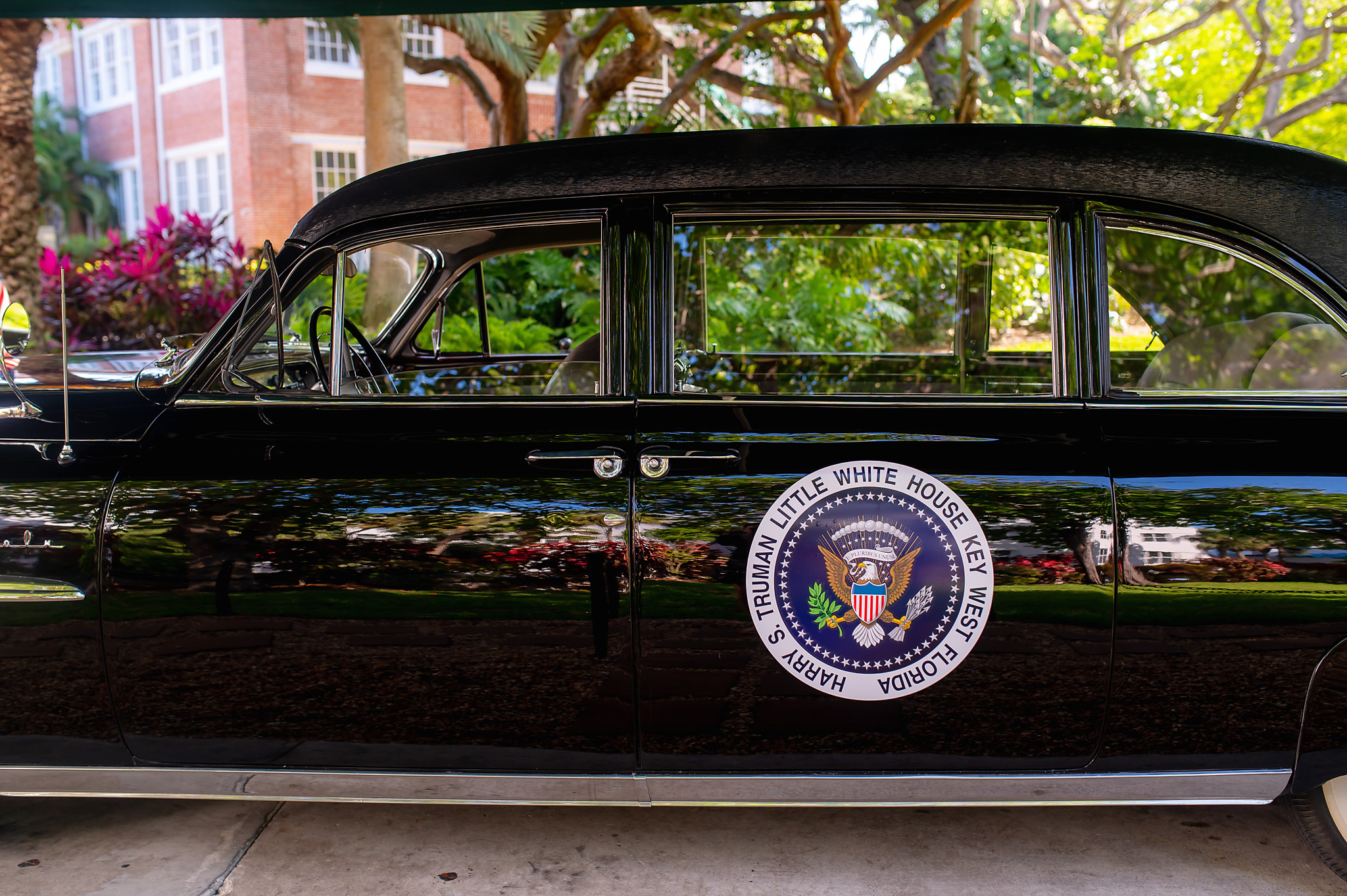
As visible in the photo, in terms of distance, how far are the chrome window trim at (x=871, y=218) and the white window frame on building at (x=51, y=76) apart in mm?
28480

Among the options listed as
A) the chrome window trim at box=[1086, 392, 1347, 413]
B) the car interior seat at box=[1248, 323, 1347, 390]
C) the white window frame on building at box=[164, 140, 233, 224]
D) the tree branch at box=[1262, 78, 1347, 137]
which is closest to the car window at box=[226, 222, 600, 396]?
the chrome window trim at box=[1086, 392, 1347, 413]

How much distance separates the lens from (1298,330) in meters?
2.47

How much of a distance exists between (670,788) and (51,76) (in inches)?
1209

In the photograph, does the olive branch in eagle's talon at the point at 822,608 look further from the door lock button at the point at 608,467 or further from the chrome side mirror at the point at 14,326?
the chrome side mirror at the point at 14,326

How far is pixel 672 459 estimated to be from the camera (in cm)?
216

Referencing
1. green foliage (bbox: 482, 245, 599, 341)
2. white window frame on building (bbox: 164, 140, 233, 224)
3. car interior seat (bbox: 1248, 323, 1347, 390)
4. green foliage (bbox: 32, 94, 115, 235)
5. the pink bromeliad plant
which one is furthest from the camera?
green foliage (bbox: 32, 94, 115, 235)

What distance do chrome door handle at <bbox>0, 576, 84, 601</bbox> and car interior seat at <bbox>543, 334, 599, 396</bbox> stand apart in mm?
1256

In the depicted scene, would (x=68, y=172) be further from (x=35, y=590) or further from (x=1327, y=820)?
(x=1327, y=820)

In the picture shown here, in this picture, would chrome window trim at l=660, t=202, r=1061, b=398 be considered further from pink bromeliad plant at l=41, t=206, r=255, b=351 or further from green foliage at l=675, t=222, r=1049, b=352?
pink bromeliad plant at l=41, t=206, r=255, b=351

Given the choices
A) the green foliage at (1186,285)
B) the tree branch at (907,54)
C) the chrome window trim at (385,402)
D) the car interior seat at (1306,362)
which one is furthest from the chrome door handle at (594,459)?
the tree branch at (907,54)

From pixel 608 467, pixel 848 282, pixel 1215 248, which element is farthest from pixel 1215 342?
pixel 848 282

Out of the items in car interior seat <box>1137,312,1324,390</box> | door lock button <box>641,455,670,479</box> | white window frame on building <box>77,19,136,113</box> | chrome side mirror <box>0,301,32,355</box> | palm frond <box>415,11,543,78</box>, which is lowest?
door lock button <box>641,455,670,479</box>

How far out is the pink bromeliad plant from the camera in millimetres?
8164

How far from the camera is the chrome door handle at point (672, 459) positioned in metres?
2.16
